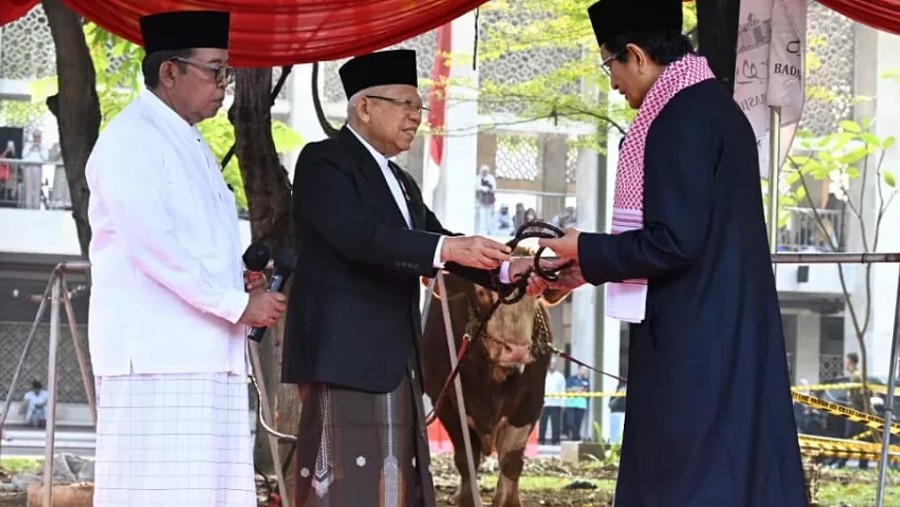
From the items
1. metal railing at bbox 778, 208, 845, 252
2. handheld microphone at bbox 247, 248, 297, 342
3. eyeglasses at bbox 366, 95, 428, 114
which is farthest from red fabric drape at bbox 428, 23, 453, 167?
handheld microphone at bbox 247, 248, 297, 342

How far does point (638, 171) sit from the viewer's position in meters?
3.74

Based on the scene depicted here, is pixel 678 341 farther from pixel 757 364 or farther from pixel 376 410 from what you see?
pixel 376 410

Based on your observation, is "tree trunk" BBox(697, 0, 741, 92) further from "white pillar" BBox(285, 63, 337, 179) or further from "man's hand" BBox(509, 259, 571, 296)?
"white pillar" BBox(285, 63, 337, 179)

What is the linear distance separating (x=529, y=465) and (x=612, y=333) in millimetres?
10278

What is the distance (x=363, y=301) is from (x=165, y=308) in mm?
784

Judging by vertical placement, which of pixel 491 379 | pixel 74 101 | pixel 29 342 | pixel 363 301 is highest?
pixel 74 101

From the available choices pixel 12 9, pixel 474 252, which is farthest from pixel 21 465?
pixel 474 252

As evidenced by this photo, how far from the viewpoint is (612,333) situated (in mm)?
25578

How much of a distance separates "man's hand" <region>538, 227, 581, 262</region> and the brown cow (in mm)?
4106

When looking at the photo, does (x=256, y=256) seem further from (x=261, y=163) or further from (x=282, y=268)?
(x=261, y=163)

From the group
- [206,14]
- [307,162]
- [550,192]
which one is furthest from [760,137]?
[550,192]

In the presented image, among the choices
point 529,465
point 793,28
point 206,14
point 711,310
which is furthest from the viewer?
point 529,465

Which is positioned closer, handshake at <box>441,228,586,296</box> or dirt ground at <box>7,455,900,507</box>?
handshake at <box>441,228,586,296</box>

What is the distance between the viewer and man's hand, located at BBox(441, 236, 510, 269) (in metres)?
4.25
